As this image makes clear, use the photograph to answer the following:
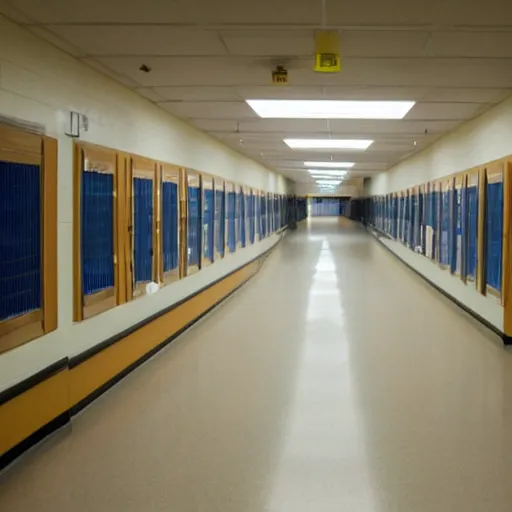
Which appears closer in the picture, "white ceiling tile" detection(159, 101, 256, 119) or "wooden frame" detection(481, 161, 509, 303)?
"wooden frame" detection(481, 161, 509, 303)

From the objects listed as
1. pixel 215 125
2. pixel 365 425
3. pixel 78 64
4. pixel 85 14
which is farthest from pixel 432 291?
pixel 85 14

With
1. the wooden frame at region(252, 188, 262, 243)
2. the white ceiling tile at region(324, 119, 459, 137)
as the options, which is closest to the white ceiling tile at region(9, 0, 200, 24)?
the white ceiling tile at region(324, 119, 459, 137)

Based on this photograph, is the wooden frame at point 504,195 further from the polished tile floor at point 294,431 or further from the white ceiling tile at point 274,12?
the white ceiling tile at point 274,12

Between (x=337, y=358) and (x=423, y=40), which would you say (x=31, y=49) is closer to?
(x=423, y=40)

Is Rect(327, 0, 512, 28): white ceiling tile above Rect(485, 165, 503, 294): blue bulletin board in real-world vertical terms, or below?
above

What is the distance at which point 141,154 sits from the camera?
21.7ft

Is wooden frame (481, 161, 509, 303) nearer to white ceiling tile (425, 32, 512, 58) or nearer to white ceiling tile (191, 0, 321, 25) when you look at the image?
white ceiling tile (425, 32, 512, 58)

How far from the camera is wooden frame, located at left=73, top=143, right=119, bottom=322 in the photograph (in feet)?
16.0

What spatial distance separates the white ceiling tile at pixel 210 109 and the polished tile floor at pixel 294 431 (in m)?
2.70

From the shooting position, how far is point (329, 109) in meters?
7.81

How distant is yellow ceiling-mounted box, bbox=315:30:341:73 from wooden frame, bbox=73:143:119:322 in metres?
1.96

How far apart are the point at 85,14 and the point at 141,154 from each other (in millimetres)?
2694

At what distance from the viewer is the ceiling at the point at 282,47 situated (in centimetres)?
382

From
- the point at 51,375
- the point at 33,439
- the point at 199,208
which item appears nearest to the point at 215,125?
the point at 199,208
